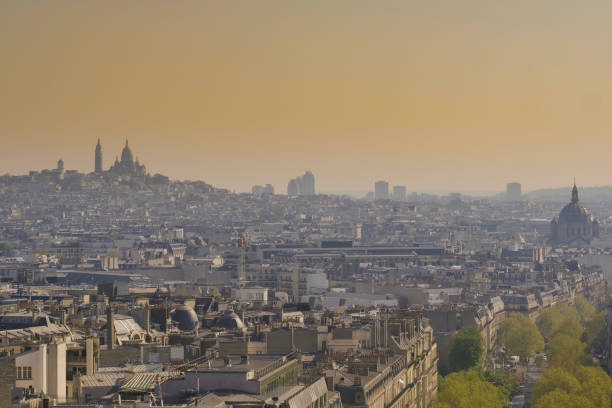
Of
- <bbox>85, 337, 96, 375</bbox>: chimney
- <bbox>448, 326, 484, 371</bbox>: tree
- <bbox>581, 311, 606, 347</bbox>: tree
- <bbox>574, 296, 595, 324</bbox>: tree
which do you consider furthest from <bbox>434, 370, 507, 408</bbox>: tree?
<bbox>574, 296, 595, 324</bbox>: tree

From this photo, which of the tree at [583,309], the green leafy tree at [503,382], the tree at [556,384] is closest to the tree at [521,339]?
the tree at [583,309]

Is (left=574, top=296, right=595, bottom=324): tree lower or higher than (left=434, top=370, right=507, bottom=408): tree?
higher

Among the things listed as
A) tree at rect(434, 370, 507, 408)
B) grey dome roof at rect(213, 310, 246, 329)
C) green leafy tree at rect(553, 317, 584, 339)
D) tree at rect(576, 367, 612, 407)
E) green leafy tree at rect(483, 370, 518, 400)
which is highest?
grey dome roof at rect(213, 310, 246, 329)

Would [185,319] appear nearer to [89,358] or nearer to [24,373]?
[89,358]

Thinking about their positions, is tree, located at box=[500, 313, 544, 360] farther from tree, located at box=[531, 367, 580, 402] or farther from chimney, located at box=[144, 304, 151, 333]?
chimney, located at box=[144, 304, 151, 333]

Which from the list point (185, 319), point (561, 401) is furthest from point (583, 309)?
point (561, 401)
